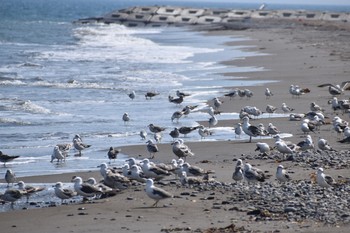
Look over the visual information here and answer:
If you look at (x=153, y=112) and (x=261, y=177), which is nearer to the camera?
(x=261, y=177)

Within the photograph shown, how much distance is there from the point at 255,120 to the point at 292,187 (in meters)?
8.47

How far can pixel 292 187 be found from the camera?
1242 cm

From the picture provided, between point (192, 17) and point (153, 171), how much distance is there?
254 feet

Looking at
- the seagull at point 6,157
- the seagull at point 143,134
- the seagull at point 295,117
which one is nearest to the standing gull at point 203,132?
the seagull at point 143,134

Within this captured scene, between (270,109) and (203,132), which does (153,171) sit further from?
(270,109)

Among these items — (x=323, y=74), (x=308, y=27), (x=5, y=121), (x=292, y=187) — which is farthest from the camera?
(x=308, y=27)

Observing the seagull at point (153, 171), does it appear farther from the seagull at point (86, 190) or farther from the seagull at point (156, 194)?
the seagull at point (156, 194)

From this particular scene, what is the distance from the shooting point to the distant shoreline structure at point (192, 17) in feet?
284

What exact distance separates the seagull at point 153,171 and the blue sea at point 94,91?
1.89 metres

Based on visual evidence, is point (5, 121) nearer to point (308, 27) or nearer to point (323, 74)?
point (323, 74)

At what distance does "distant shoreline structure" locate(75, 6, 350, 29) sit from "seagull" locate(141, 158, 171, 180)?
6766 cm

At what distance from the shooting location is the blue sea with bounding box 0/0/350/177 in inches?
707

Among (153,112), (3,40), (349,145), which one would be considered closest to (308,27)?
(3,40)

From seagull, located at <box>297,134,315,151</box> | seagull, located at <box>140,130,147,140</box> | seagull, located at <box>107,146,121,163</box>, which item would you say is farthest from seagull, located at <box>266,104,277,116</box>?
seagull, located at <box>107,146,121,163</box>
